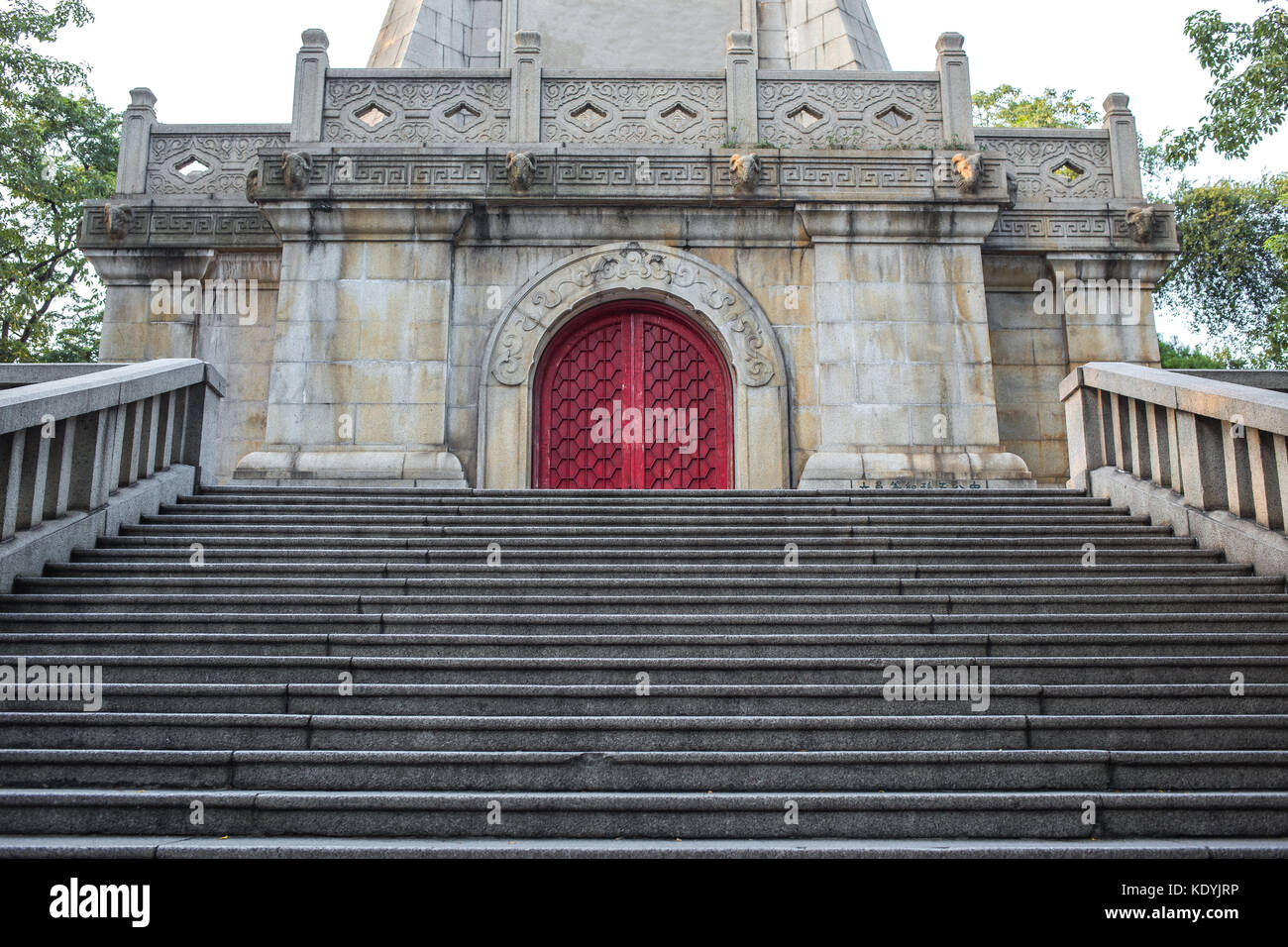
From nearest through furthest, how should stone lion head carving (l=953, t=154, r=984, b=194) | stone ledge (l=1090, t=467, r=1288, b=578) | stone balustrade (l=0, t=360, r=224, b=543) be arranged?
stone balustrade (l=0, t=360, r=224, b=543) < stone ledge (l=1090, t=467, r=1288, b=578) < stone lion head carving (l=953, t=154, r=984, b=194)

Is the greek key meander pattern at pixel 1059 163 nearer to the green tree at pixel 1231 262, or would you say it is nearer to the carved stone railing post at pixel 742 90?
the carved stone railing post at pixel 742 90

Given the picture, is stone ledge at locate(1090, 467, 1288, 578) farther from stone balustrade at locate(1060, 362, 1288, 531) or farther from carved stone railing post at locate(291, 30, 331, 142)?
carved stone railing post at locate(291, 30, 331, 142)

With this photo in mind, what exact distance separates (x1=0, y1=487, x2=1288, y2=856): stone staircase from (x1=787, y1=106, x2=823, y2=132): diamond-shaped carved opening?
282 inches

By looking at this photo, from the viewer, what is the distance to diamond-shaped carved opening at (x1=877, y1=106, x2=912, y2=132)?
14305 millimetres

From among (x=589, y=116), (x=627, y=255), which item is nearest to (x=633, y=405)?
(x=627, y=255)

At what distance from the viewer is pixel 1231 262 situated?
29969mm

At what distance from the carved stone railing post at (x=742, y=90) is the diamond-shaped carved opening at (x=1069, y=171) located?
4500 millimetres

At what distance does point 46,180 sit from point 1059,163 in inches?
751

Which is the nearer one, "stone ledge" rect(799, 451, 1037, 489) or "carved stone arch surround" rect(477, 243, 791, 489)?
"stone ledge" rect(799, 451, 1037, 489)

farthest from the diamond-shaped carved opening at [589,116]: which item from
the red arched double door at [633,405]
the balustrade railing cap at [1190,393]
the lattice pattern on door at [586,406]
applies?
the balustrade railing cap at [1190,393]

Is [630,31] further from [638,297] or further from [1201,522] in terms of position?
[1201,522]

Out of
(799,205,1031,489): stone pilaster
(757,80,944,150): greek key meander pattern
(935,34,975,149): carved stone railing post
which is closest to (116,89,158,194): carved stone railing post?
(757,80,944,150): greek key meander pattern

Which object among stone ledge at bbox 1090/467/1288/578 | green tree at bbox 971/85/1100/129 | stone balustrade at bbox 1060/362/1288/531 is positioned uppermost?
green tree at bbox 971/85/1100/129

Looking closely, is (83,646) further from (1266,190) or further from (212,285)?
(1266,190)
